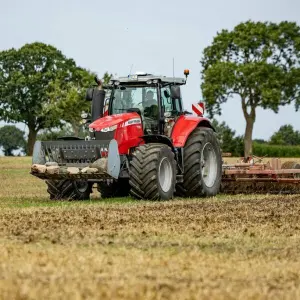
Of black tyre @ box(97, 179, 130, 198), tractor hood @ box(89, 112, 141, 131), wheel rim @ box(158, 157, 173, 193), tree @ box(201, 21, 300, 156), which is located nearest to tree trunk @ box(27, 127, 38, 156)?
tree @ box(201, 21, 300, 156)

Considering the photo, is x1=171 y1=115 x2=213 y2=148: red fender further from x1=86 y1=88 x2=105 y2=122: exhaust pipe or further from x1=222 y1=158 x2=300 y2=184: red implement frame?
x1=222 y1=158 x2=300 y2=184: red implement frame

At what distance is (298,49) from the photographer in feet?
233

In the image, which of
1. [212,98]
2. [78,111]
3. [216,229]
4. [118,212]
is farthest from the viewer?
[78,111]

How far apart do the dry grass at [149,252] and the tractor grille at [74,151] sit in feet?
5.82

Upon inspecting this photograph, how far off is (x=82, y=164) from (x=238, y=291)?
10.7 metres

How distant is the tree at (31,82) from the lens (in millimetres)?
80500

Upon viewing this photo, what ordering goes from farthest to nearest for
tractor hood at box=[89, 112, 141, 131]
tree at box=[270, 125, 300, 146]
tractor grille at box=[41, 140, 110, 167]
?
tree at box=[270, 125, 300, 146]
tractor hood at box=[89, 112, 141, 131]
tractor grille at box=[41, 140, 110, 167]

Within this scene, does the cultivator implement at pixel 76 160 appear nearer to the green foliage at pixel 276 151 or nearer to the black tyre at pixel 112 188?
the black tyre at pixel 112 188

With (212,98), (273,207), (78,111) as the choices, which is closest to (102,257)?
(273,207)

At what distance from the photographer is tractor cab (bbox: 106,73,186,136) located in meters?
18.2

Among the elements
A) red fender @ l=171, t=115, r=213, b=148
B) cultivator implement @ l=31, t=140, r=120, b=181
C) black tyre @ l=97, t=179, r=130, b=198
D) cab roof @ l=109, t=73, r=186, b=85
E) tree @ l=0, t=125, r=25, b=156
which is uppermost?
tree @ l=0, t=125, r=25, b=156

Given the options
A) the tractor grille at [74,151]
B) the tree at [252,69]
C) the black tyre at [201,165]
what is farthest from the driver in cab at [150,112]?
the tree at [252,69]

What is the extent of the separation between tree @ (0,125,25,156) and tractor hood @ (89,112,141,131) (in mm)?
105516

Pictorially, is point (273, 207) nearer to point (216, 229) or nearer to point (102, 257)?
point (216, 229)
